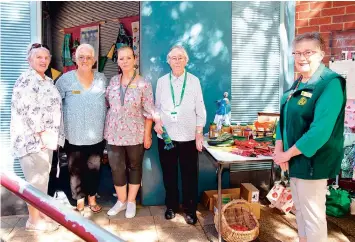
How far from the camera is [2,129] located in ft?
12.6

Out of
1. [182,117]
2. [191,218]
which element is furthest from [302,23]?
[191,218]

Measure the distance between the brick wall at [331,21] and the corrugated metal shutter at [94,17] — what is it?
285 cm

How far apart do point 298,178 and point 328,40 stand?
8.47 feet

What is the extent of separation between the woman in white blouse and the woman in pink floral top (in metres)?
0.16

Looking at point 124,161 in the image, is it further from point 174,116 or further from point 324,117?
point 324,117

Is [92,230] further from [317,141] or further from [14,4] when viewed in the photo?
[14,4]

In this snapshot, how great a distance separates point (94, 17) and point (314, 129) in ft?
17.8

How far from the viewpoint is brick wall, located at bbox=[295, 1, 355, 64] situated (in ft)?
13.8

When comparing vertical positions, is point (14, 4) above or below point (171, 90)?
above

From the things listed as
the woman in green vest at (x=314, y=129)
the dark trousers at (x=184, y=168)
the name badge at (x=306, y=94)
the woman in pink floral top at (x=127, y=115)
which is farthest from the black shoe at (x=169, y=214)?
the name badge at (x=306, y=94)

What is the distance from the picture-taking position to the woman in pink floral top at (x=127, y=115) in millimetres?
3500

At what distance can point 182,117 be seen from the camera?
3.46m

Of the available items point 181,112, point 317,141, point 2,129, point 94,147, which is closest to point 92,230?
point 317,141

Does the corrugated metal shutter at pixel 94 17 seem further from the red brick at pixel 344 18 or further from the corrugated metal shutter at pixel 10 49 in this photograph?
the red brick at pixel 344 18
